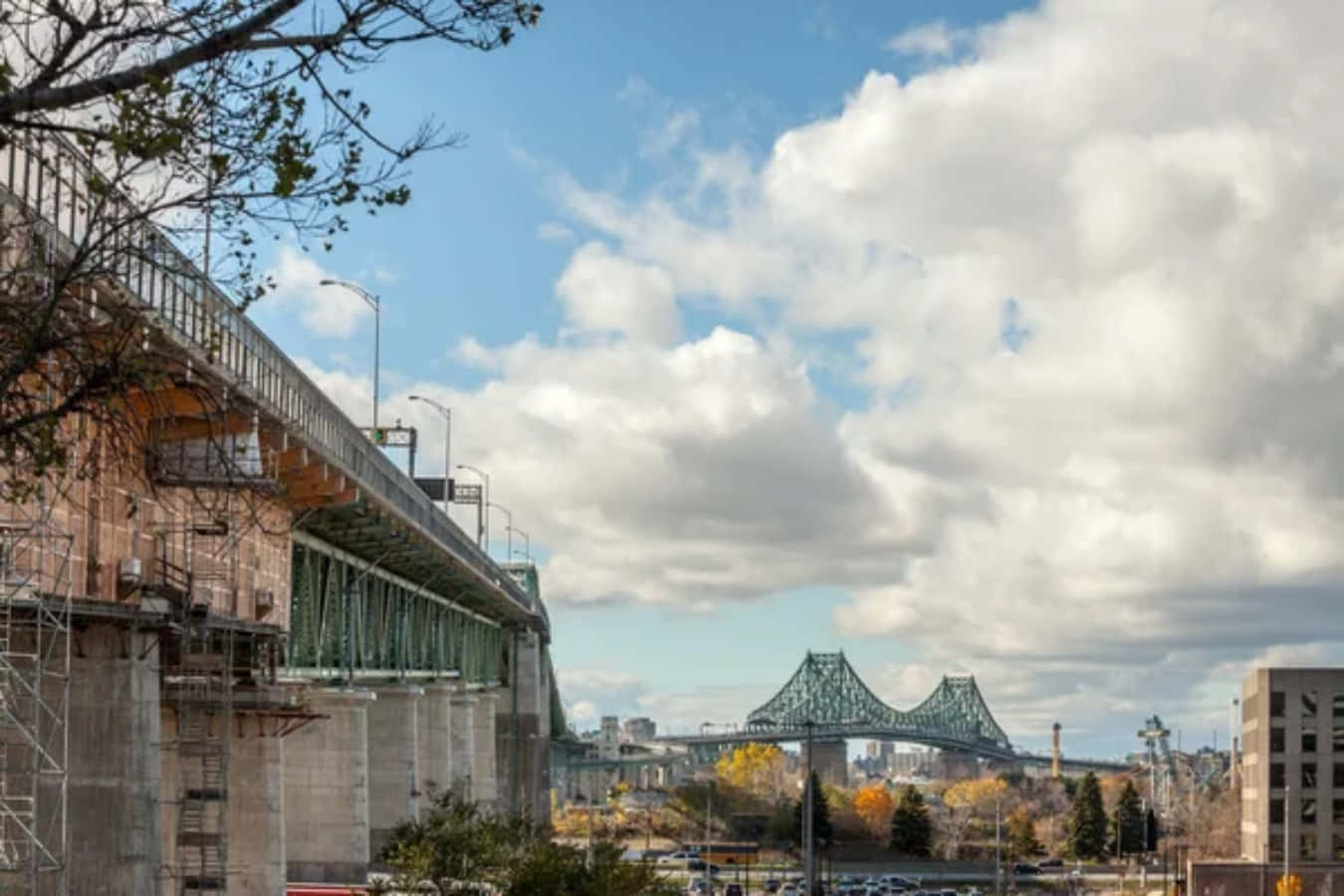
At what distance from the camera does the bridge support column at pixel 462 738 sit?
91562 mm

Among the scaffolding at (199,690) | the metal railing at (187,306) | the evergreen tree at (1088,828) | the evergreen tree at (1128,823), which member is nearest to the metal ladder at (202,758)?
the scaffolding at (199,690)

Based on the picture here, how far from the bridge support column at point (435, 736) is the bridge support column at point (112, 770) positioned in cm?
5602

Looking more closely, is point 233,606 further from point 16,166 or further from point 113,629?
point 16,166

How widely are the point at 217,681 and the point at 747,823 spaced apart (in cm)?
15793

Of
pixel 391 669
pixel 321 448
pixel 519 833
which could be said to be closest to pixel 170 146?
pixel 321 448

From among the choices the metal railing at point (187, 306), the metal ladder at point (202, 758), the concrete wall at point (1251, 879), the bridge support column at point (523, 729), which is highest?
the metal railing at point (187, 306)

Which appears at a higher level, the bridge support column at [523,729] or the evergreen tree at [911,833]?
the bridge support column at [523,729]

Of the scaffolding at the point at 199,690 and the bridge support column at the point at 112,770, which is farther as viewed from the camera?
the scaffolding at the point at 199,690

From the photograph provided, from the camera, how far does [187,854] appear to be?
37.4 meters

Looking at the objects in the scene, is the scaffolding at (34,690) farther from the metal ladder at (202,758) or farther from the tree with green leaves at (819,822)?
the tree with green leaves at (819,822)

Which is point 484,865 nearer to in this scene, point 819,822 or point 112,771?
point 112,771

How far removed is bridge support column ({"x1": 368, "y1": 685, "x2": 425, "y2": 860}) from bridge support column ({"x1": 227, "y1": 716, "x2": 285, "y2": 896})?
33.3 metres

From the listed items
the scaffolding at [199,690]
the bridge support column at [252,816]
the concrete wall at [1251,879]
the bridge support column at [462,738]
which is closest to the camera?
the scaffolding at [199,690]

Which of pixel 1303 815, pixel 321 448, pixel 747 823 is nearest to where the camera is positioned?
pixel 321 448
